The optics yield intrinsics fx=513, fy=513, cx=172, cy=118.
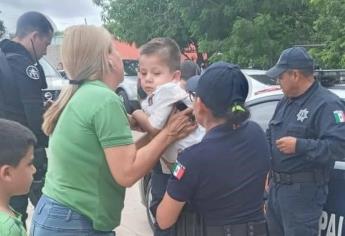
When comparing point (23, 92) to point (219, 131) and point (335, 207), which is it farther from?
point (335, 207)

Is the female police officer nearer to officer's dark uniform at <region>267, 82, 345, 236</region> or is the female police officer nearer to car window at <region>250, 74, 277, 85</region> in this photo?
officer's dark uniform at <region>267, 82, 345, 236</region>

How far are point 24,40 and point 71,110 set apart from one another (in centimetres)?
176

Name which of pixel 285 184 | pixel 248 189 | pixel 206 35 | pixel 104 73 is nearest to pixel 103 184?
pixel 104 73

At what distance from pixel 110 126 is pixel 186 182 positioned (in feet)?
1.13

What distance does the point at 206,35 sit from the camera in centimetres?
1385

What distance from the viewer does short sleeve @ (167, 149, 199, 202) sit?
1.85m

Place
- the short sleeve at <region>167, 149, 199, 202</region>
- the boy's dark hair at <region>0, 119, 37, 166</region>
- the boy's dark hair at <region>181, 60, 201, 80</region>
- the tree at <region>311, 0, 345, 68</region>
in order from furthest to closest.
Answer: the tree at <region>311, 0, 345, 68</region> < the boy's dark hair at <region>181, 60, 201, 80</region> < the short sleeve at <region>167, 149, 199, 202</region> < the boy's dark hair at <region>0, 119, 37, 166</region>

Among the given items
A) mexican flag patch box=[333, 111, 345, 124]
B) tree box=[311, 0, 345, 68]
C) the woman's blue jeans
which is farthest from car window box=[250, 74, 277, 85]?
the woman's blue jeans

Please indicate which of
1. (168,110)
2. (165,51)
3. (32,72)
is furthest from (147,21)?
(168,110)

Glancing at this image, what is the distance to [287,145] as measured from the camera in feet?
9.71

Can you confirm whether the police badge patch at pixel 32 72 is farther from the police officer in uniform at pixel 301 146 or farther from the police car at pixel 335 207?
A: the police car at pixel 335 207

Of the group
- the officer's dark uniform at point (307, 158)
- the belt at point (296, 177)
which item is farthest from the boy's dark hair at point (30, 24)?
the belt at point (296, 177)

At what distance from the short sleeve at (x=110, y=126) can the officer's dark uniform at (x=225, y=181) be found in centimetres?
23

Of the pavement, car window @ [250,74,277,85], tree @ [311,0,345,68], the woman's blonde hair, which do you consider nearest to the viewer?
the woman's blonde hair
